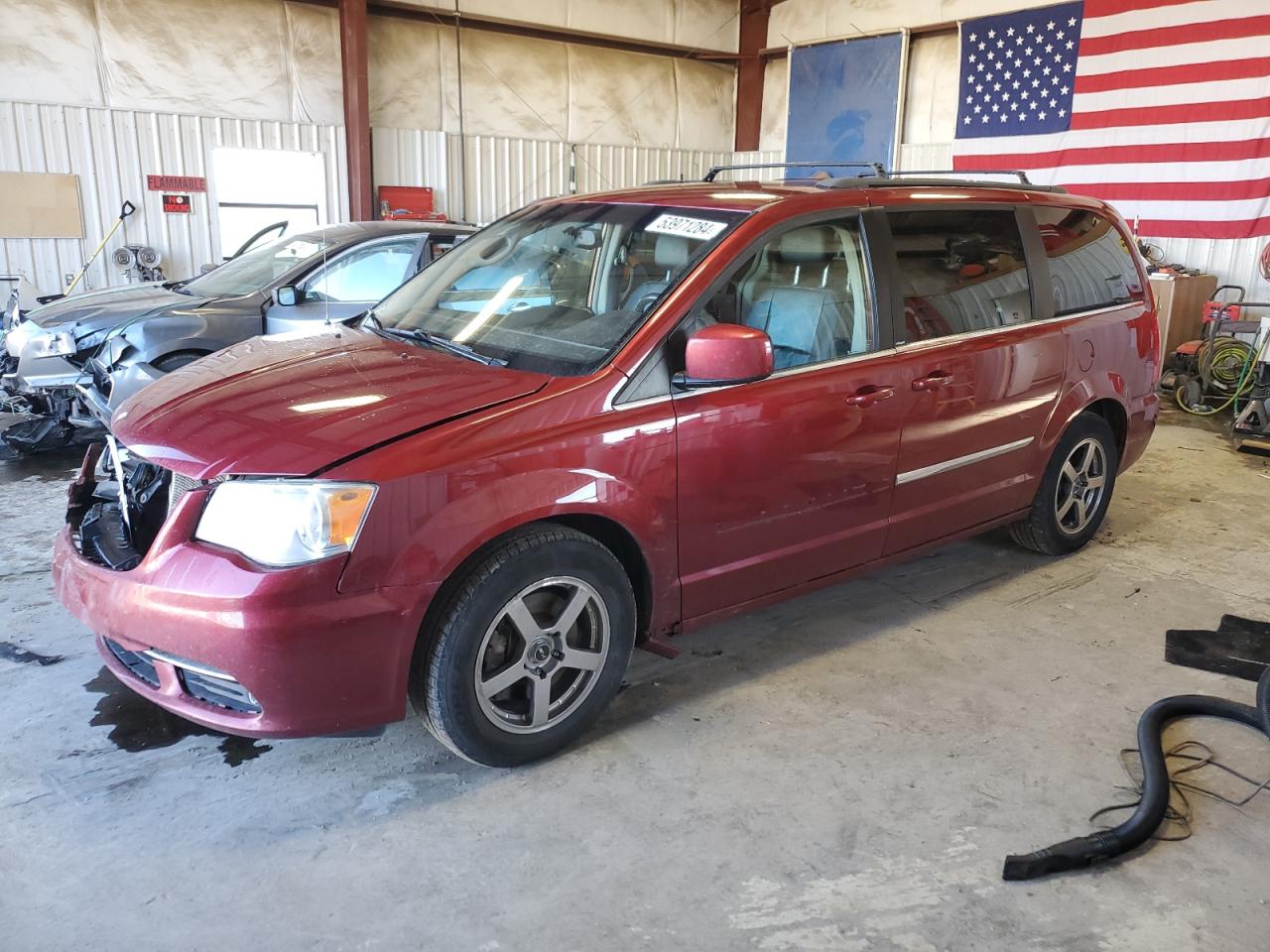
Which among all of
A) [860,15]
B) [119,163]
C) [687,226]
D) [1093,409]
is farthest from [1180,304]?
[119,163]

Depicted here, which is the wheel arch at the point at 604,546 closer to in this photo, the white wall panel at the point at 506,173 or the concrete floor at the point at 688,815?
the concrete floor at the point at 688,815

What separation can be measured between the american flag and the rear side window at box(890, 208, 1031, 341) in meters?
6.69

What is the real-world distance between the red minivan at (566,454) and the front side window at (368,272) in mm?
2651

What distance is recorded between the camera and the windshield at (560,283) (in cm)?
274

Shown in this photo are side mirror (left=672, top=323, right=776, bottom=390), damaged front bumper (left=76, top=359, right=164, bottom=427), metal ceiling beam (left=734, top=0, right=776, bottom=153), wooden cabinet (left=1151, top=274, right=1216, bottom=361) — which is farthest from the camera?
metal ceiling beam (left=734, top=0, right=776, bottom=153)

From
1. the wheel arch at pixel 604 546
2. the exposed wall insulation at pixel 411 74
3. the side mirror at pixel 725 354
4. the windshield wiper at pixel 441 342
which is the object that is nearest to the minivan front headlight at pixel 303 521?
the wheel arch at pixel 604 546

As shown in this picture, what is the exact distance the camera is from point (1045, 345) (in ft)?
12.2

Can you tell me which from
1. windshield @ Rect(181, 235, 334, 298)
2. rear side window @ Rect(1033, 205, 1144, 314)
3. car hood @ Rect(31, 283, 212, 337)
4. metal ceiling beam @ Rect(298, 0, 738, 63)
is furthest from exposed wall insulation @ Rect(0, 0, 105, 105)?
rear side window @ Rect(1033, 205, 1144, 314)

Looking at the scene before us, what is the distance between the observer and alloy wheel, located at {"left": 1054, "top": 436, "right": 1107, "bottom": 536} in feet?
13.6

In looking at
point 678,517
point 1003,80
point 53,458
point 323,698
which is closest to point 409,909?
point 323,698

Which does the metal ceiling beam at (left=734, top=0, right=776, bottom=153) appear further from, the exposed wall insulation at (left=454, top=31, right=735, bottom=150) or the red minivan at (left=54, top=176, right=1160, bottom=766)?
the red minivan at (left=54, top=176, right=1160, bottom=766)

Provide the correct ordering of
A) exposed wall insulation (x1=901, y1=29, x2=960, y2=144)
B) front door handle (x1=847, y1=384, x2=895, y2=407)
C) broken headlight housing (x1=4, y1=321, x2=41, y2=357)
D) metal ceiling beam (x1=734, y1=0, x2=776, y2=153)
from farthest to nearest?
metal ceiling beam (x1=734, y1=0, x2=776, y2=153) → exposed wall insulation (x1=901, y1=29, x2=960, y2=144) → broken headlight housing (x1=4, y1=321, x2=41, y2=357) → front door handle (x1=847, y1=384, x2=895, y2=407)

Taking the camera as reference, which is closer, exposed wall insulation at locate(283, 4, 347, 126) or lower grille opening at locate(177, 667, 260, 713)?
lower grille opening at locate(177, 667, 260, 713)

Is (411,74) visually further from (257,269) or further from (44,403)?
(44,403)
